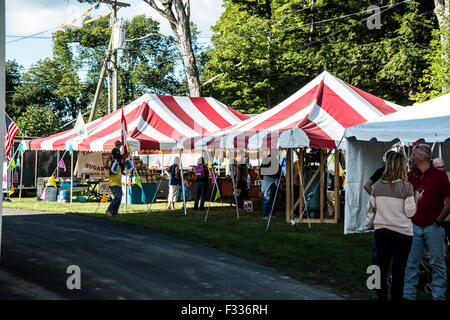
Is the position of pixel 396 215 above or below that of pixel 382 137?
below

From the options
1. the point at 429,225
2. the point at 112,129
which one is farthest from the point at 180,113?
the point at 429,225

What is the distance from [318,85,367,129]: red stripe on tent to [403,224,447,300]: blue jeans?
7.08m

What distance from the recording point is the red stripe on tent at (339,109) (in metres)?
12.8

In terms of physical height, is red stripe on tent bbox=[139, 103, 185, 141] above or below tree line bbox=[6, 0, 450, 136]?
below

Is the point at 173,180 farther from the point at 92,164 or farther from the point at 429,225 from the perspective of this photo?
the point at 429,225

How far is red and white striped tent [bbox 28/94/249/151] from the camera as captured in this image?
55.1 feet

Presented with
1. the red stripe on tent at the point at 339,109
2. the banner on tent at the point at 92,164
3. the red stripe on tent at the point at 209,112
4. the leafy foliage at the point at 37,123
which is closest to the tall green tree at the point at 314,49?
the red stripe on tent at the point at 209,112

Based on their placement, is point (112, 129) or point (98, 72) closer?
point (112, 129)

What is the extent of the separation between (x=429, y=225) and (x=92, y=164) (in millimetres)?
18853

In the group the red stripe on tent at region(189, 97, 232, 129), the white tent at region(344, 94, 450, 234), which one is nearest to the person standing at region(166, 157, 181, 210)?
the red stripe on tent at region(189, 97, 232, 129)

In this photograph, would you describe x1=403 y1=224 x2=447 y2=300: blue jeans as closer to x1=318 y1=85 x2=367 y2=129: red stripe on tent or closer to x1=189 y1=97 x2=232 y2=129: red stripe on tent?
x1=318 y1=85 x2=367 y2=129: red stripe on tent

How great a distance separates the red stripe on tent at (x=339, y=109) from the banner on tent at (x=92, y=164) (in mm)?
11834

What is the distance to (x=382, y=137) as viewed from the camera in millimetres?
8680

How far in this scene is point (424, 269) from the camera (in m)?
6.66
